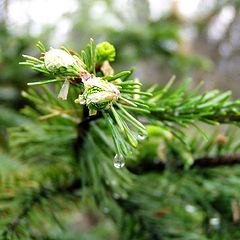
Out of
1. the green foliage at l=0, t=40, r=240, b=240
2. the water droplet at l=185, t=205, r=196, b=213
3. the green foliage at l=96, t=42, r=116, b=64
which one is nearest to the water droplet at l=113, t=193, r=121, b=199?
the green foliage at l=0, t=40, r=240, b=240

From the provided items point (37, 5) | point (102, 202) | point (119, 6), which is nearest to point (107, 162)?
point (102, 202)

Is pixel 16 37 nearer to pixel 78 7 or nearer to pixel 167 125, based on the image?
pixel 167 125

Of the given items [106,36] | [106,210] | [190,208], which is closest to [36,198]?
[106,210]

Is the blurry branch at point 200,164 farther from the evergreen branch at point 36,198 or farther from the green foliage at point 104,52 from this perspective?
the green foliage at point 104,52

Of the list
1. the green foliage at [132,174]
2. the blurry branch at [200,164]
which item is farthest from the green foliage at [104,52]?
the blurry branch at [200,164]

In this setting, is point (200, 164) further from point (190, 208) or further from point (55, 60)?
point (55, 60)

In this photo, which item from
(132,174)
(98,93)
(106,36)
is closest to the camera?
(98,93)

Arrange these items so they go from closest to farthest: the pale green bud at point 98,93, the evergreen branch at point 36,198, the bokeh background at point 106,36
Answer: the pale green bud at point 98,93 → the evergreen branch at point 36,198 → the bokeh background at point 106,36

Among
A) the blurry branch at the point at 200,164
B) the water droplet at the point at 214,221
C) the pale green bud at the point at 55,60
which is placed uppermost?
the pale green bud at the point at 55,60

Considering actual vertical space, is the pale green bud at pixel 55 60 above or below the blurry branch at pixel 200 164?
above

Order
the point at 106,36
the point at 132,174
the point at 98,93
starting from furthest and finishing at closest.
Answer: the point at 106,36 → the point at 132,174 → the point at 98,93

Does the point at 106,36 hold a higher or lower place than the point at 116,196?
higher
